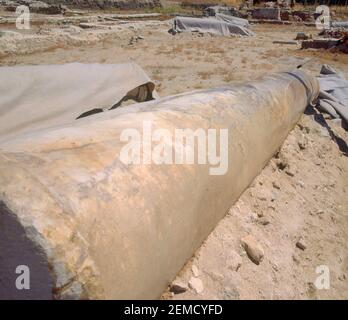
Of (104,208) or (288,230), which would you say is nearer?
(104,208)

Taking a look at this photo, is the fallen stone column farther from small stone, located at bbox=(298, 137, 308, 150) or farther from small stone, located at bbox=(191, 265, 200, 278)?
small stone, located at bbox=(298, 137, 308, 150)

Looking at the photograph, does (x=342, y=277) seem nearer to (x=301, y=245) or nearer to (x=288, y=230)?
(x=301, y=245)

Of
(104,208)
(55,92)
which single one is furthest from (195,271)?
(55,92)

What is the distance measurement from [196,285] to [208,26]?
13.5 meters

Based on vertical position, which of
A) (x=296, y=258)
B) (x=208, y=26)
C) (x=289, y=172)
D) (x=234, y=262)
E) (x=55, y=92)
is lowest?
(x=296, y=258)

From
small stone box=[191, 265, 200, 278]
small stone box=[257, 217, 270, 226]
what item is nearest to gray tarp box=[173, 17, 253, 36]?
small stone box=[257, 217, 270, 226]

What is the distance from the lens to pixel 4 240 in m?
0.97

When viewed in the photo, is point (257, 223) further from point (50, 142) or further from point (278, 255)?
point (50, 142)

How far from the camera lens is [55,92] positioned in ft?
9.18

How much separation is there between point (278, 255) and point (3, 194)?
1736 millimetres

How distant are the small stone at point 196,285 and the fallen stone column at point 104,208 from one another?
5.2 inches

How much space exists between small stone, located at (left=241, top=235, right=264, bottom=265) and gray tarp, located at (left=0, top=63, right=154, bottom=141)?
1.70m

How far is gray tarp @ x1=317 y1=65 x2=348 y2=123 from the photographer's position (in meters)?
4.45
